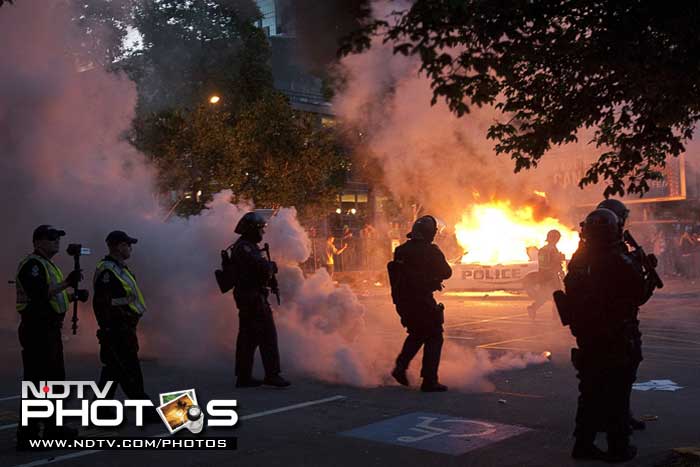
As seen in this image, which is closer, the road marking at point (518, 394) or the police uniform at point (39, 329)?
the police uniform at point (39, 329)

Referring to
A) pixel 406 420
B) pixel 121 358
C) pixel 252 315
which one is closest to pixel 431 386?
pixel 406 420

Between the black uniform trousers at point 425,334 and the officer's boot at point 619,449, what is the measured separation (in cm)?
259

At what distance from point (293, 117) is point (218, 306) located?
17161mm

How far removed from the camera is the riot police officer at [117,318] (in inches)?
245

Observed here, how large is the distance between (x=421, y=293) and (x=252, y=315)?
67.6 inches

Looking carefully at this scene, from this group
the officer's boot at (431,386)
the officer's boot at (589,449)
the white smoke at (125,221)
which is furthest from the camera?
the white smoke at (125,221)

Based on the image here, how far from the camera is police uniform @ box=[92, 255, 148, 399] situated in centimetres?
622

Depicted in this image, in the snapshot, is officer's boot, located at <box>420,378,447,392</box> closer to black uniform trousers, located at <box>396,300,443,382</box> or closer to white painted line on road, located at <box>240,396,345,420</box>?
black uniform trousers, located at <box>396,300,443,382</box>

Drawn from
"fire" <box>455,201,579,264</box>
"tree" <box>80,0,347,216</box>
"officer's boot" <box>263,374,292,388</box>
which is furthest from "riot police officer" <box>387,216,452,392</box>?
"fire" <box>455,201,579,264</box>

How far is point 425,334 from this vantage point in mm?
7594

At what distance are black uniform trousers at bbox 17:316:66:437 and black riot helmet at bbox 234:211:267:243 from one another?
260cm

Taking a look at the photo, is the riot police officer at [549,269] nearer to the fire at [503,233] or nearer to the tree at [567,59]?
the tree at [567,59]

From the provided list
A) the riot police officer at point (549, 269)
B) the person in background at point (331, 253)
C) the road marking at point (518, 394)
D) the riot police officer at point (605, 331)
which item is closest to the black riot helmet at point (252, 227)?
the road marking at point (518, 394)

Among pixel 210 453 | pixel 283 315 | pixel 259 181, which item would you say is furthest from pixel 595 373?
pixel 259 181
